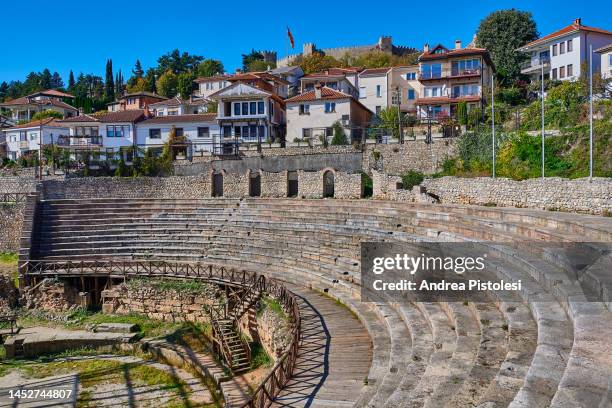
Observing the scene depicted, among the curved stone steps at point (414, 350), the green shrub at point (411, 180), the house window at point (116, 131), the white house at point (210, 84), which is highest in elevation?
the white house at point (210, 84)

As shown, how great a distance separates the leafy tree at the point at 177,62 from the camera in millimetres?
95275

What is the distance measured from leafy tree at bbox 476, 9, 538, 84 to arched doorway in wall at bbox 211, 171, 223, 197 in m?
27.4

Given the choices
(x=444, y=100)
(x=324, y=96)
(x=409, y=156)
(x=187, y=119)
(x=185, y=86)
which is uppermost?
(x=185, y=86)

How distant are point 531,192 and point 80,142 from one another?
39220mm

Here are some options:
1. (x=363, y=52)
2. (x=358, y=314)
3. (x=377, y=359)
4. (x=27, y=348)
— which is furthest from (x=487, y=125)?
(x=363, y=52)

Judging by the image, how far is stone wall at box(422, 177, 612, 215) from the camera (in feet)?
55.4

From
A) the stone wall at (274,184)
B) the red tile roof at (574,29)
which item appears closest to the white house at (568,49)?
the red tile roof at (574,29)

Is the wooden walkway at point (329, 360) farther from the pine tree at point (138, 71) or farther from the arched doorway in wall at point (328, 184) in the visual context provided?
the pine tree at point (138, 71)

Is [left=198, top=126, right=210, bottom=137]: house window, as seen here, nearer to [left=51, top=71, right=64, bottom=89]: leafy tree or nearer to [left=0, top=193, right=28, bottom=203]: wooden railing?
[left=0, top=193, right=28, bottom=203]: wooden railing

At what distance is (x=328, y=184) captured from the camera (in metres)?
30.6

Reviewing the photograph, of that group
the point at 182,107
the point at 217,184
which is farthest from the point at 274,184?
the point at 182,107

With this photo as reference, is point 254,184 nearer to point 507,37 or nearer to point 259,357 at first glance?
point 259,357

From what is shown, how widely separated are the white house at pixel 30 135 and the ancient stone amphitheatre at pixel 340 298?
20326 mm

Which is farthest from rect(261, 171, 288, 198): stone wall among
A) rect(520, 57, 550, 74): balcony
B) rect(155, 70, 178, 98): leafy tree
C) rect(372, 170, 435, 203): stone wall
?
rect(155, 70, 178, 98): leafy tree
